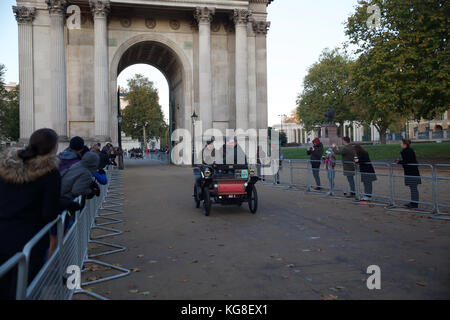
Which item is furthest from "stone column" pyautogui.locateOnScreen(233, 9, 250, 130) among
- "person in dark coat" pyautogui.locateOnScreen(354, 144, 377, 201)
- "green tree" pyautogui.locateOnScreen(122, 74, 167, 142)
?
"green tree" pyautogui.locateOnScreen(122, 74, 167, 142)

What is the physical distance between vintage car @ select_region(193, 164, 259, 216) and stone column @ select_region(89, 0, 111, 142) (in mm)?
21056

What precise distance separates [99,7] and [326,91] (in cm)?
4339

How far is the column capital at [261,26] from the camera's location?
35.2m

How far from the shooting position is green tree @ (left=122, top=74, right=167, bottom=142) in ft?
233

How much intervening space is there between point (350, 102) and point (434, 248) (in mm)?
56436

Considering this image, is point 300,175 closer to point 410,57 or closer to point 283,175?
point 283,175

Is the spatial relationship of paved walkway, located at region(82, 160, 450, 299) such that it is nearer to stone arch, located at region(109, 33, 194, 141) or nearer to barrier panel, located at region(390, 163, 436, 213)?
barrier panel, located at region(390, 163, 436, 213)

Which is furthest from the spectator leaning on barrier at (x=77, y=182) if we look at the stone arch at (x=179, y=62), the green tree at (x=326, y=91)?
the green tree at (x=326, y=91)

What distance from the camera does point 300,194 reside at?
48.9 feet

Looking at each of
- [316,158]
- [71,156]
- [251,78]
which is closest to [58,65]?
[251,78]

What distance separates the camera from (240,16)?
32.6 m
